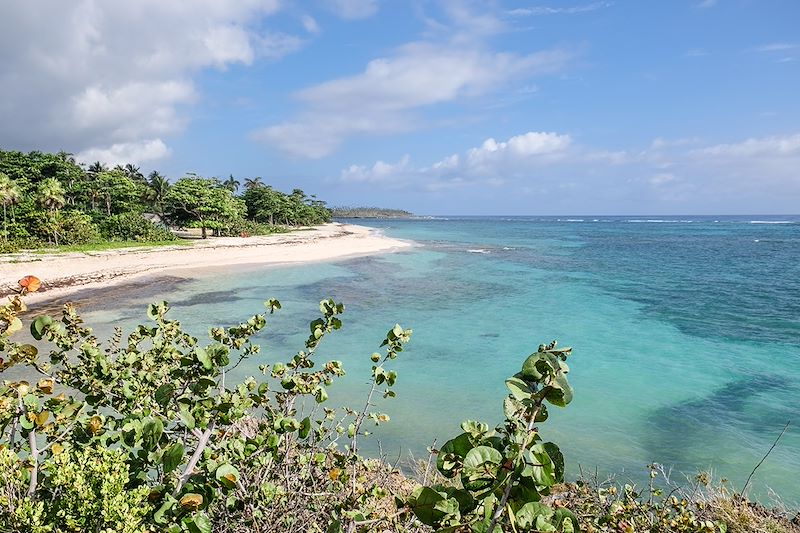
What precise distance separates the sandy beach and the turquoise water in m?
2.83

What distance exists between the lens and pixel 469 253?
157 ft

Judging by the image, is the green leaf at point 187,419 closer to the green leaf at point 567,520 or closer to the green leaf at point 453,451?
the green leaf at point 453,451

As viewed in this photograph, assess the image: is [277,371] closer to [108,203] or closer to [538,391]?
[538,391]

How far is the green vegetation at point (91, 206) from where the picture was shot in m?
36.2

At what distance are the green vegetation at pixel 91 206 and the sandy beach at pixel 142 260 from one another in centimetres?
515

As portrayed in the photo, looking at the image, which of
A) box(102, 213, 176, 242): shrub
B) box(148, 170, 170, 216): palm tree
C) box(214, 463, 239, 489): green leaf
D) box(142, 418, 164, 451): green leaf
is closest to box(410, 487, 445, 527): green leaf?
box(214, 463, 239, 489): green leaf

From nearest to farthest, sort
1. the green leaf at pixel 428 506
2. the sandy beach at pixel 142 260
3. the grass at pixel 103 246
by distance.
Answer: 1. the green leaf at pixel 428 506
2. the sandy beach at pixel 142 260
3. the grass at pixel 103 246

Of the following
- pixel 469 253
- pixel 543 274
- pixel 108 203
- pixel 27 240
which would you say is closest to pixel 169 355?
pixel 543 274

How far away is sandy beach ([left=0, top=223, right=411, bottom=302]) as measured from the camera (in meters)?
23.8

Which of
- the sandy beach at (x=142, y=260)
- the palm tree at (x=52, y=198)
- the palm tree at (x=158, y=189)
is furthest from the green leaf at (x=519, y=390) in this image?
the palm tree at (x=158, y=189)

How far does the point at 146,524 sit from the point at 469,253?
152 feet

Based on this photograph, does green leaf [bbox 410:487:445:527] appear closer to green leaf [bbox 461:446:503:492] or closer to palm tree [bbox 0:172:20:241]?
green leaf [bbox 461:446:503:492]

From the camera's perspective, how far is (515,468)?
50.9 inches

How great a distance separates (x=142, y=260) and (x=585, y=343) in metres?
28.9
